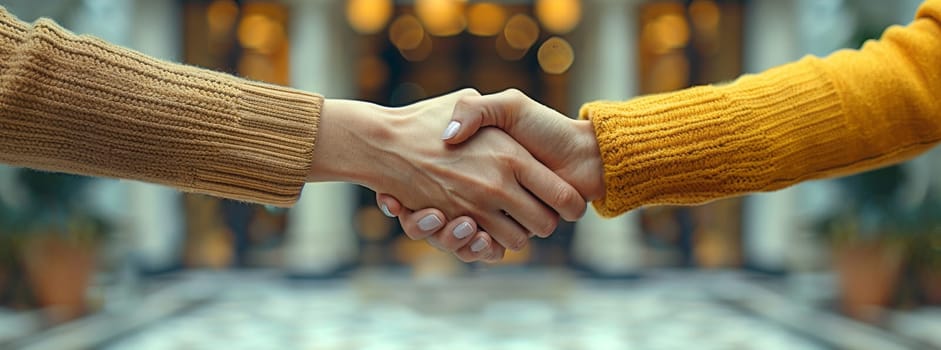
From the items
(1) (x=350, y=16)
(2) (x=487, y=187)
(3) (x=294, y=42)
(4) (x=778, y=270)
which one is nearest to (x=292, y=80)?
(3) (x=294, y=42)

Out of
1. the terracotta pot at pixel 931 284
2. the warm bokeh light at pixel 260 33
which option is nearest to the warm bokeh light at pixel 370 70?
the warm bokeh light at pixel 260 33

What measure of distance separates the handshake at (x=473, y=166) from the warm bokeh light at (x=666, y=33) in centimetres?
804

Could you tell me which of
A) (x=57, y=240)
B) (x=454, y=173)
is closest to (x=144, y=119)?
(x=454, y=173)

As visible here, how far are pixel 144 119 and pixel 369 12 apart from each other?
296 inches

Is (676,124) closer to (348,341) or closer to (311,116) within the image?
(311,116)

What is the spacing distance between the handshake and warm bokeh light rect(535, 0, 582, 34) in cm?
704

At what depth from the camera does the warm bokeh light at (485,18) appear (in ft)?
32.0

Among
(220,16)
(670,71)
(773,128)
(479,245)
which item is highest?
(220,16)

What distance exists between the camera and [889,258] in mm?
5805

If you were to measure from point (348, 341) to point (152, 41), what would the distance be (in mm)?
5058

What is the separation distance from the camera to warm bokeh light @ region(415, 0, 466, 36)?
8.59 meters

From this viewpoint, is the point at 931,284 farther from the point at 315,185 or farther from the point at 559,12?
the point at 315,185

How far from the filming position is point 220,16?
31.3 ft

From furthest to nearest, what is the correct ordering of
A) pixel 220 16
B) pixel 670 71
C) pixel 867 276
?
pixel 670 71 < pixel 220 16 < pixel 867 276
